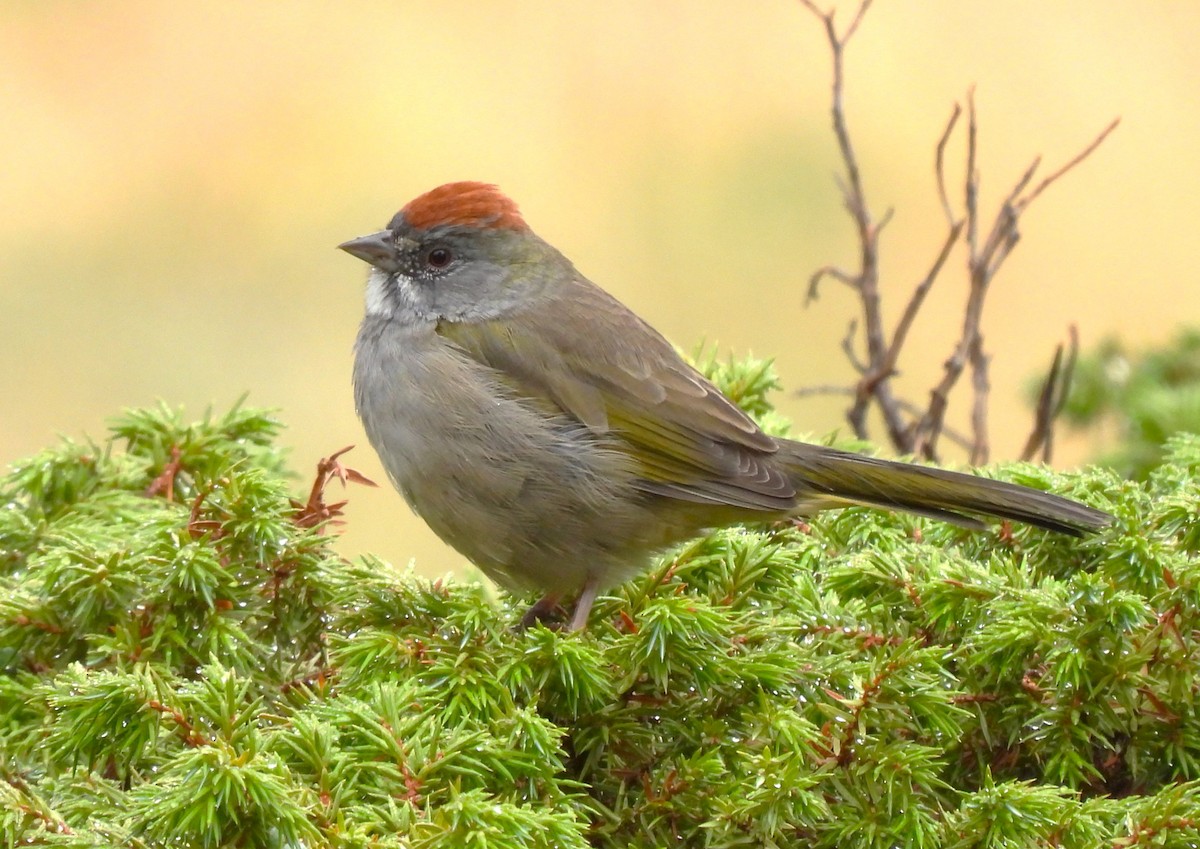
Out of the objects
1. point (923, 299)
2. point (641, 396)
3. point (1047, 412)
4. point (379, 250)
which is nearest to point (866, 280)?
point (923, 299)

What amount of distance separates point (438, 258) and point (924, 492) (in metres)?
1.47

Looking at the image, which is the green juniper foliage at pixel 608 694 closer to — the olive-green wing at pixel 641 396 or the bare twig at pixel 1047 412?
the olive-green wing at pixel 641 396

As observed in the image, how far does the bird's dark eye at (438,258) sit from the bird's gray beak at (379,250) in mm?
83

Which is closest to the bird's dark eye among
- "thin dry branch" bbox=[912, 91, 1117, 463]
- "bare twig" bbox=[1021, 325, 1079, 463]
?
"thin dry branch" bbox=[912, 91, 1117, 463]

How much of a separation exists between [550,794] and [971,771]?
2.47 ft

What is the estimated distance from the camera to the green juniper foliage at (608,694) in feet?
6.39

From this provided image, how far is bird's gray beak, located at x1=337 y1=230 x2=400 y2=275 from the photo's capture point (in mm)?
3811

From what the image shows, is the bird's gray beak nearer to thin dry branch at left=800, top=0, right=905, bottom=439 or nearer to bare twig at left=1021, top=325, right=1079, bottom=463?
thin dry branch at left=800, top=0, right=905, bottom=439

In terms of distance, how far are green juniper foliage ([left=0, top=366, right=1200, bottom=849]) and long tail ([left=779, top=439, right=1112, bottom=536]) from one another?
73 mm

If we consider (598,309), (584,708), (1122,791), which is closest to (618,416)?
(598,309)

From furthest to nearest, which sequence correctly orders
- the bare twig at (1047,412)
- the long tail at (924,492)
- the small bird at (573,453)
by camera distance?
the bare twig at (1047,412) < the small bird at (573,453) < the long tail at (924,492)

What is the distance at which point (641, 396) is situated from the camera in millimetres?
3449

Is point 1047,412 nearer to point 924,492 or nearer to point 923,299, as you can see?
point 923,299

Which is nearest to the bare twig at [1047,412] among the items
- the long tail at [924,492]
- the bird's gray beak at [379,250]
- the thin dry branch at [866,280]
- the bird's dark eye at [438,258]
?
the thin dry branch at [866,280]
